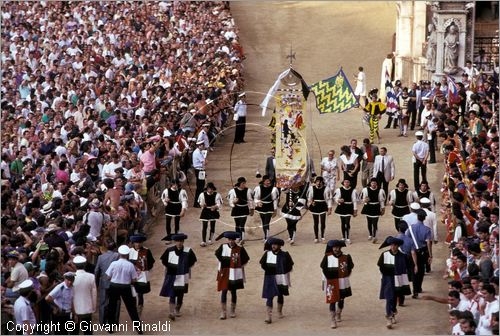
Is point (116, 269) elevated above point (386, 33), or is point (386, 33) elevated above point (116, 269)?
point (386, 33)

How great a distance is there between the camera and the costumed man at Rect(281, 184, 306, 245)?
27.9m

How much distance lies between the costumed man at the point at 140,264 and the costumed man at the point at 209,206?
148 inches

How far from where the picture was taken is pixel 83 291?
22281 millimetres

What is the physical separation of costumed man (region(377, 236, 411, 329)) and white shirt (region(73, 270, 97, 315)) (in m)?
4.58

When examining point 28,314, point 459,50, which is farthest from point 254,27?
point 28,314

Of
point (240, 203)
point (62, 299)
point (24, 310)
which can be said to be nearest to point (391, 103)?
point (240, 203)

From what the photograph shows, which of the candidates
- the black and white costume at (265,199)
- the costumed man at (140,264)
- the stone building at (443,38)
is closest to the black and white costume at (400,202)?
the black and white costume at (265,199)

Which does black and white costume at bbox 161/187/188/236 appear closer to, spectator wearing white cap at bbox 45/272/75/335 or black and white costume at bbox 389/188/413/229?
black and white costume at bbox 389/188/413/229

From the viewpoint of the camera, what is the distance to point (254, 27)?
5022cm

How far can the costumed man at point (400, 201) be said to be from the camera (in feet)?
90.5

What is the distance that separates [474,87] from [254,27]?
16.3 m

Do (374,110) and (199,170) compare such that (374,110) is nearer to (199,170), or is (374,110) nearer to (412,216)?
(199,170)

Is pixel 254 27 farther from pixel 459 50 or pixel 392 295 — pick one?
pixel 392 295

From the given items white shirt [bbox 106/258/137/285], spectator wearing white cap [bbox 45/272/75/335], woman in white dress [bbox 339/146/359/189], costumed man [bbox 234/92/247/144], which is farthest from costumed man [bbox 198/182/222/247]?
costumed man [bbox 234/92/247/144]
